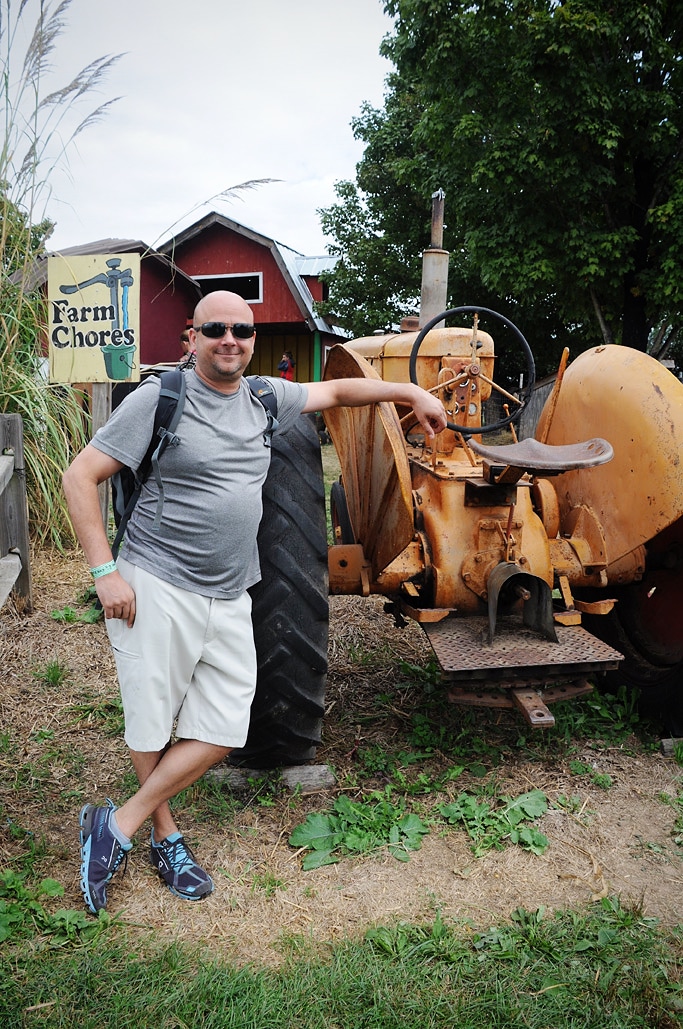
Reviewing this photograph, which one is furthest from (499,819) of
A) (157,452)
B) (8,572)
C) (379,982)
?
(8,572)

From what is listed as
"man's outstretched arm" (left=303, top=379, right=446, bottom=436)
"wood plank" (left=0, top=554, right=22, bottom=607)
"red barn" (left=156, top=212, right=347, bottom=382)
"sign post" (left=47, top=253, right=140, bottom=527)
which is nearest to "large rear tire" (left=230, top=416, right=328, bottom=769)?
"man's outstretched arm" (left=303, top=379, right=446, bottom=436)

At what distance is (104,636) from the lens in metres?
4.26

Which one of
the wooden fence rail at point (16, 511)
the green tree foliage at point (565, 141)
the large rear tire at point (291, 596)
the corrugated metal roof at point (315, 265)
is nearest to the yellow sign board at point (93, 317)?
the wooden fence rail at point (16, 511)

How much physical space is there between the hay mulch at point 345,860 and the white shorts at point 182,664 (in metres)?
0.47

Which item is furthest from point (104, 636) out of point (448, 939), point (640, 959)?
point (640, 959)

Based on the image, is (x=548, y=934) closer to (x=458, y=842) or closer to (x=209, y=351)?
(x=458, y=842)

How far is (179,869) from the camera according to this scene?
2.37m

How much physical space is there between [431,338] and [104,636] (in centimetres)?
233

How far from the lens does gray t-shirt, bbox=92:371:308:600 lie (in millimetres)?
2145

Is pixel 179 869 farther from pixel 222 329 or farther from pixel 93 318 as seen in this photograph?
pixel 93 318

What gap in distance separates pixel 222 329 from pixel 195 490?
0.46m

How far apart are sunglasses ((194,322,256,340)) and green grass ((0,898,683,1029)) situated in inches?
65.0

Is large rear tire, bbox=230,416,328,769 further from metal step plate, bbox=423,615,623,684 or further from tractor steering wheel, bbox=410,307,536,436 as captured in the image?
tractor steering wheel, bbox=410,307,536,436

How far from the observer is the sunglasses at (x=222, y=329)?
2.20 meters
